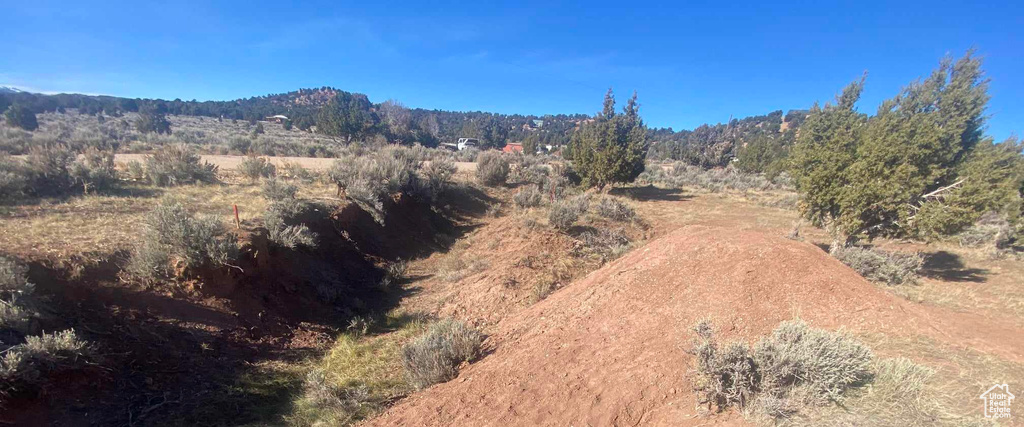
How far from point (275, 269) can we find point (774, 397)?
7.81 metres

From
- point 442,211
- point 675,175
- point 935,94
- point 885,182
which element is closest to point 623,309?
point 885,182

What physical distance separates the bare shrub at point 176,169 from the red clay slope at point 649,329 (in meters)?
10.8

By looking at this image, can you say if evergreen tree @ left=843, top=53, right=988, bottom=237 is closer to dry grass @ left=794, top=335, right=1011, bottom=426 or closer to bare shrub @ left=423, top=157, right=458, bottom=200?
dry grass @ left=794, top=335, right=1011, bottom=426

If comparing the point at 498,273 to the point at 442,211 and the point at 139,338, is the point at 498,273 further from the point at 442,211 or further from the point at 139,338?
the point at 442,211

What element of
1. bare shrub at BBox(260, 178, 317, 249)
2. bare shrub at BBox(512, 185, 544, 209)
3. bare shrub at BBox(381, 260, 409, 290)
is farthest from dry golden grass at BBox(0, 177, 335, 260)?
bare shrub at BBox(512, 185, 544, 209)

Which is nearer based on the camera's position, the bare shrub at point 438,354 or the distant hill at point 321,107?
the bare shrub at point 438,354

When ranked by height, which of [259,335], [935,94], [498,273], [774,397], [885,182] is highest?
[935,94]

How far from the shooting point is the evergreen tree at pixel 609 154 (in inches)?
802

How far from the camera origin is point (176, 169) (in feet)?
35.8

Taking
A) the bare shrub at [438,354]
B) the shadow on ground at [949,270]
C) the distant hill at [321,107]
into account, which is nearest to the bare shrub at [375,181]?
the bare shrub at [438,354]

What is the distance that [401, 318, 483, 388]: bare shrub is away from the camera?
468 centimetres

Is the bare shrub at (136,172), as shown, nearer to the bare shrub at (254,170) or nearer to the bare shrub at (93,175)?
the bare shrub at (93,175)

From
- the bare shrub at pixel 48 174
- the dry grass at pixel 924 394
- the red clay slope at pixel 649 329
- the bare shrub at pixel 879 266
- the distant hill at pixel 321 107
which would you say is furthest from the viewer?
the distant hill at pixel 321 107

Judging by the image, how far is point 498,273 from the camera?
28.0ft
